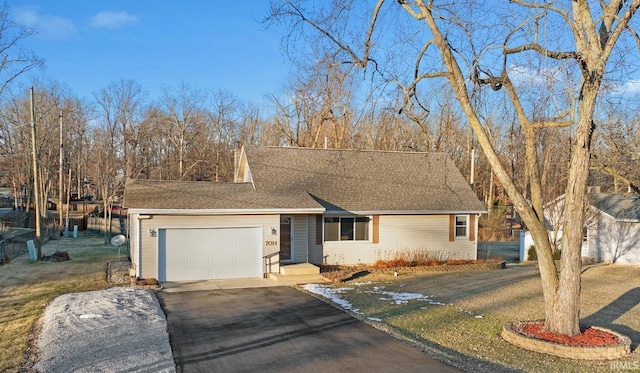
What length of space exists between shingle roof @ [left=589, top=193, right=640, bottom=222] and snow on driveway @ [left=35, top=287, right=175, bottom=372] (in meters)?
21.9

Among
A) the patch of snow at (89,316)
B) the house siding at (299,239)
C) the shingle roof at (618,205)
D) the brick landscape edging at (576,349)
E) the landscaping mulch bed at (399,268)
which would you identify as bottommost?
the landscaping mulch bed at (399,268)

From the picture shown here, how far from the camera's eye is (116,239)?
2011 centimetres

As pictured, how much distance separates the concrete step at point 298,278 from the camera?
683 inches

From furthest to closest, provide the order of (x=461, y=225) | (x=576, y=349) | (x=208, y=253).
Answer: (x=461, y=225) < (x=208, y=253) < (x=576, y=349)

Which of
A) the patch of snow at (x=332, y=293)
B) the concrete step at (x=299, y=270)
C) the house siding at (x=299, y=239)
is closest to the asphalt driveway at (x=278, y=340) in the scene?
the patch of snow at (x=332, y=293)

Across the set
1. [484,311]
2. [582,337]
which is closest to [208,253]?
[484,311]

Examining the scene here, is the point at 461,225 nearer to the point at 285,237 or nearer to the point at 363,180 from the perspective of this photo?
the point at 363,180

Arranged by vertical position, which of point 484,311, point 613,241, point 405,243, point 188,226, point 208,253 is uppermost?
point 188,226

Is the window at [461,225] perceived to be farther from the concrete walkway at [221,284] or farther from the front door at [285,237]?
the concrete walkway at [221,284]

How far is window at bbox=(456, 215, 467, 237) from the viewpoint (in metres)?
22.9

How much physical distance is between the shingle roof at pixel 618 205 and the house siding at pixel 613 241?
436 millimetres

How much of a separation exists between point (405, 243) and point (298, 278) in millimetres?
5971

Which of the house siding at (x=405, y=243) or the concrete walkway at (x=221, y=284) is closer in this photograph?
the concrete walkway at (x=221, y=284)

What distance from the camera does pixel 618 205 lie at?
25.8m
